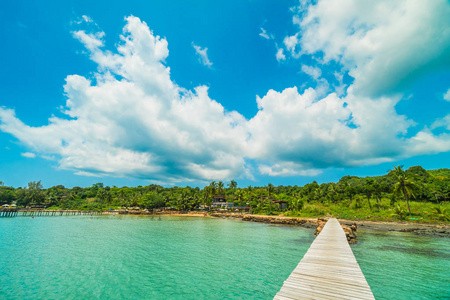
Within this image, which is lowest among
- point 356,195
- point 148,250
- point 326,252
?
point 148,250

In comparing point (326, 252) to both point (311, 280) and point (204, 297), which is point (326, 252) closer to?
point (311, 280)

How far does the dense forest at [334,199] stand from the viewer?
177 ft

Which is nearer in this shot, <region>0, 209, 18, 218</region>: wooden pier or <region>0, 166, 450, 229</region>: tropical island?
<region>0, 166, 450, 229</region>: tropical island

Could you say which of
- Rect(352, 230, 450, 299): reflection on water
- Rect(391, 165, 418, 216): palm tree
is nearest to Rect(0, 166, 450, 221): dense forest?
Rect(391, 165, 418, 216): palm tree

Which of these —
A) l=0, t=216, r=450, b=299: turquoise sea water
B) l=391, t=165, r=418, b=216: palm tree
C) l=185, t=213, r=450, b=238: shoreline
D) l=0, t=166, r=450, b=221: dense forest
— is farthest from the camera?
l=0, t=166, r=450, b=221: dense forest

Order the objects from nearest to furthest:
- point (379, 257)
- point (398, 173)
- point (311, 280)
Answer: point (311, 280) → point (379, 257) → point (398, 173)

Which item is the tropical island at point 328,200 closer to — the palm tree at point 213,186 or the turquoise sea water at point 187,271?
the palm tree at point 213,186

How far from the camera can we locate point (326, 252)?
42.7ft

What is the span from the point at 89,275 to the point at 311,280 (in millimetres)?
16821

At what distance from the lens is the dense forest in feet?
177

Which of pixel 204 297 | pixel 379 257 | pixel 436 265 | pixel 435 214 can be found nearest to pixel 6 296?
pixel 204 297

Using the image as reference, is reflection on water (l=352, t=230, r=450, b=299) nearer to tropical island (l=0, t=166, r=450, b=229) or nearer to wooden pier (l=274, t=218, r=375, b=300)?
wooden pier (l=274, t=218, r=375, b=300)

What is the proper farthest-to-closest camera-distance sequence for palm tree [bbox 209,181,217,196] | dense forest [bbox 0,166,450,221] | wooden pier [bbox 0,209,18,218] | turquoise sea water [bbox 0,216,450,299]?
1. palm tree [bbox 209,181,217,196]
2. wooden pier [bbox 0,209,18,218]
3. dense forest [bbox 0,166,450,221]
4. turquoise sea water [bbox 0,216,450,299]

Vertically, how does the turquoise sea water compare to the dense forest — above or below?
below
